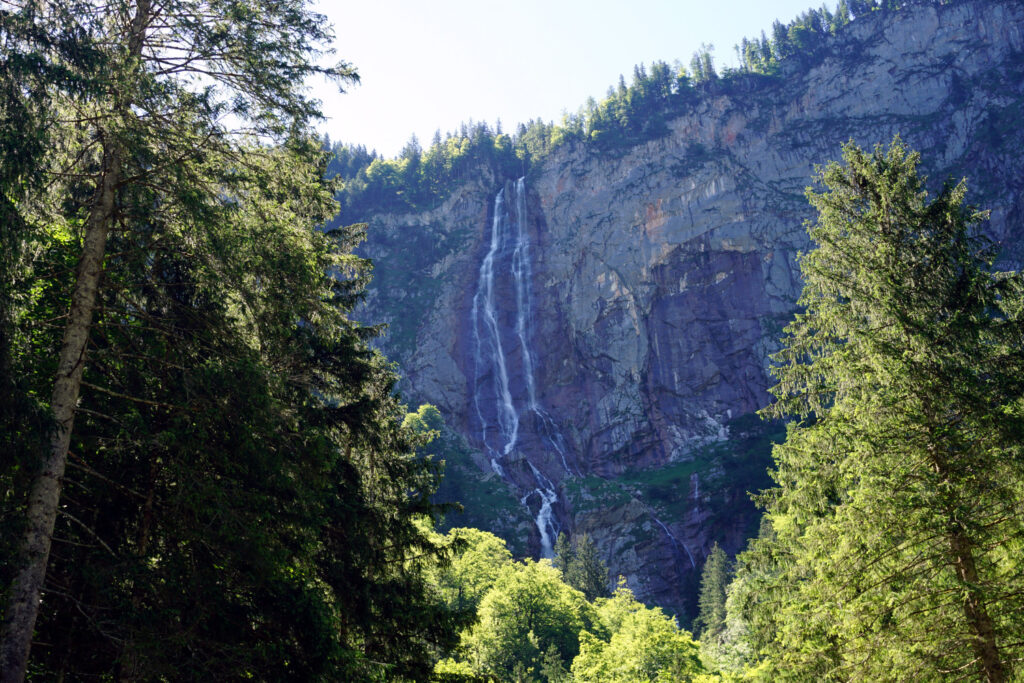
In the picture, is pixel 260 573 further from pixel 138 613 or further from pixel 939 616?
pixel 939 616

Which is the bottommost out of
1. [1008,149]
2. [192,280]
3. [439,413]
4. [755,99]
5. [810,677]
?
[810,677]

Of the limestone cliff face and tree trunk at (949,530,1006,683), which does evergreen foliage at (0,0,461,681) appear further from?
the limestone cliff face

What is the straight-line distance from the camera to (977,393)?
7.83 meters

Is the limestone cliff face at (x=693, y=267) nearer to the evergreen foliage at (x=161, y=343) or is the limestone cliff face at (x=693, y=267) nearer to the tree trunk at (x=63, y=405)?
the evergreen foliage at (x=161, y=343)

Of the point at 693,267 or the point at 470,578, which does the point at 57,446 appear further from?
the point at 693,267

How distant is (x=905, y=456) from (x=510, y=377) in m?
63.4

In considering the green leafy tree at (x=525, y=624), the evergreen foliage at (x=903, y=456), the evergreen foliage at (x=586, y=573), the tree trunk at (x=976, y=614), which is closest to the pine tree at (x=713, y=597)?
the evergreen foliage at (x=586, y=573)

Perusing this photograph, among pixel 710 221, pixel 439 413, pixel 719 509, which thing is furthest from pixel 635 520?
pixel 710 221

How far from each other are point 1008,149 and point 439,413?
62652 millimetres

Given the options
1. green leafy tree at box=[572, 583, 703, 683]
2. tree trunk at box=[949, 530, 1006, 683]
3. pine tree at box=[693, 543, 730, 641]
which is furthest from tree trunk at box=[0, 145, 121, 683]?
pine tree at box=[693, 543, 730, 641]

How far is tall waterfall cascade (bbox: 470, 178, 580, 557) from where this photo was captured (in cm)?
6375

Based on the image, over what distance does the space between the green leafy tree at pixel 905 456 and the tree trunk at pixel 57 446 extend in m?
8.30

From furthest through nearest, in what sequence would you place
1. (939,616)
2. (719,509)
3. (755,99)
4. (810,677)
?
(755,99) → (719,509) → (810,677) → (939,616)

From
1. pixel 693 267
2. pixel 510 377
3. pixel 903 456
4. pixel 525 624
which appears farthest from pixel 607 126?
pixel 903 456
